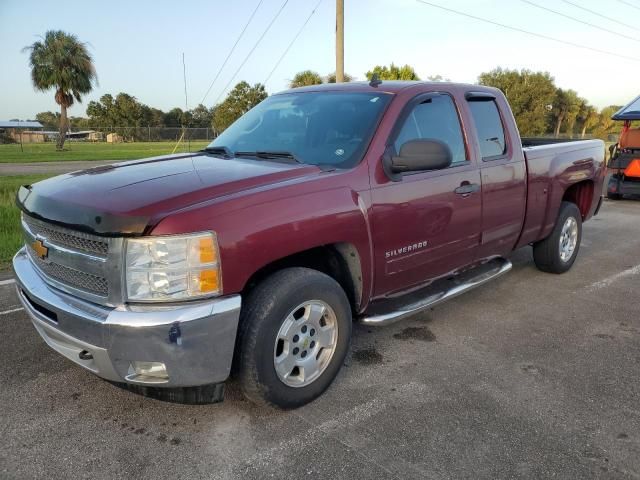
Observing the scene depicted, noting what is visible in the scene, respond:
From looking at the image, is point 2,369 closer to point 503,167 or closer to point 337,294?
point 337,294

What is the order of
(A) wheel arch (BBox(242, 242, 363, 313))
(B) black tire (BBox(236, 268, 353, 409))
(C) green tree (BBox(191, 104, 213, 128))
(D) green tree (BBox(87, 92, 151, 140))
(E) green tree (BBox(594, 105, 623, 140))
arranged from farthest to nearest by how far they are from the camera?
A: (D) green tree (BBox(87, 92, 151, 140))
(C) green tree (BBox(191, 104, 213, 128))
(E) green tree (BBox(594, 105, 623, 140))
(A) wheel arch (BBox(242, 242, 363, 313))
(B) black tire (BBox(236, 268, 353, 409))

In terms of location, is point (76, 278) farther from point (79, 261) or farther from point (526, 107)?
point (526, 107)

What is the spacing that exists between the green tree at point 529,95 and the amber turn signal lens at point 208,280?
48905mm

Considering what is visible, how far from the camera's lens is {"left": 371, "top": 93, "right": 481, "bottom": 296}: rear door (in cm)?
330

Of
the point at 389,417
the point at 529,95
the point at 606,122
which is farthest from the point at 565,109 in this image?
the point at 389,417

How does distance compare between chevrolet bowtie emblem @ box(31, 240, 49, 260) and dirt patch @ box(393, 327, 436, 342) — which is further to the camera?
dirt patch @ box(393, 327, 436, 342)

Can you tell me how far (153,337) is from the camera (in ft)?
7.79

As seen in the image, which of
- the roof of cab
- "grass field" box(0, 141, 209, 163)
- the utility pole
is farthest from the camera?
"grass field" box(0, 141, 209, 163)

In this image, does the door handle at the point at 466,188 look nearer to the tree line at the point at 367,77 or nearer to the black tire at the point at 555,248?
the black tire at the point at 555,248

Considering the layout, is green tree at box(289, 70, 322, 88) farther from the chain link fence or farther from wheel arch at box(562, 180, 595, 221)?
wheel arch at box(562, 180, 595, 221)

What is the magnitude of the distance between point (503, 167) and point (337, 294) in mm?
2139

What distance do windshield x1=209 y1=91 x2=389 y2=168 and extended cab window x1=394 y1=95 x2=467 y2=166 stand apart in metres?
0.25

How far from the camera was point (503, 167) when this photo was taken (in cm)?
430

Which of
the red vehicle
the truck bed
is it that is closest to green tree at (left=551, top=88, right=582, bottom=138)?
the red vehicle
